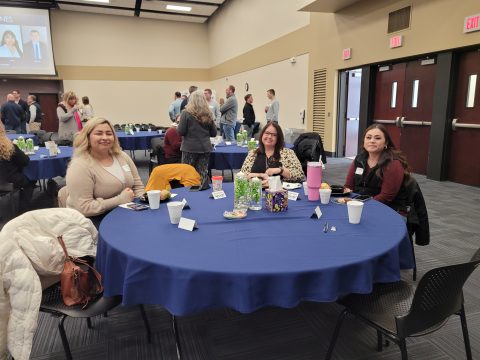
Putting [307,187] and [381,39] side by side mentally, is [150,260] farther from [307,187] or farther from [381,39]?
[381,39]

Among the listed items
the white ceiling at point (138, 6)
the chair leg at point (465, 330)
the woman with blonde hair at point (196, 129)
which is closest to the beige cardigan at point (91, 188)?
the chair leg at point (465, 330)

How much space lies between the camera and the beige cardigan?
2.17 m

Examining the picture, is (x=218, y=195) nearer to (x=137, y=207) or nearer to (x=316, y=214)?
(x=137, y=207)

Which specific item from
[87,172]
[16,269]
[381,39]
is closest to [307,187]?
[87,172]

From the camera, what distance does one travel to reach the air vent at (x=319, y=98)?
8359 mm

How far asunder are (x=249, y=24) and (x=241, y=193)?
34.4 feet

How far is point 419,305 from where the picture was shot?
1321 mm

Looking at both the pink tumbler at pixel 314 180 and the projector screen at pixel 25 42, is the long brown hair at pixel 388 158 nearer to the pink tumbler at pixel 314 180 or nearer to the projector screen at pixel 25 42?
the pink tumbler at pixel 314 180

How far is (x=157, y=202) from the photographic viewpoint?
6.82 ft

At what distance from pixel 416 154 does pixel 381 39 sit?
2.28 meters

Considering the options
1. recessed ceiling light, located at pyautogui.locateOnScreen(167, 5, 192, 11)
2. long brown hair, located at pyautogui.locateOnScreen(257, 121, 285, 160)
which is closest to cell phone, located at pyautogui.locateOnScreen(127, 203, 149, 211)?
long brown hair, located at pyautogui.locateOnScreen(257, 121, 285, 160)

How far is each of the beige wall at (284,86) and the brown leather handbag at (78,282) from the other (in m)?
8.01

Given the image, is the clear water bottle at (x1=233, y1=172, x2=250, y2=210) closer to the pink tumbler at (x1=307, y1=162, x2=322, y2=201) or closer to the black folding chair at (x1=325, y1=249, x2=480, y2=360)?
the pink tumbler at (x1=307, y1=162, x2=322, y2=201)

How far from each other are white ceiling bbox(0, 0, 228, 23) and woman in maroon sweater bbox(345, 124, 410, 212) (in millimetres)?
11111
